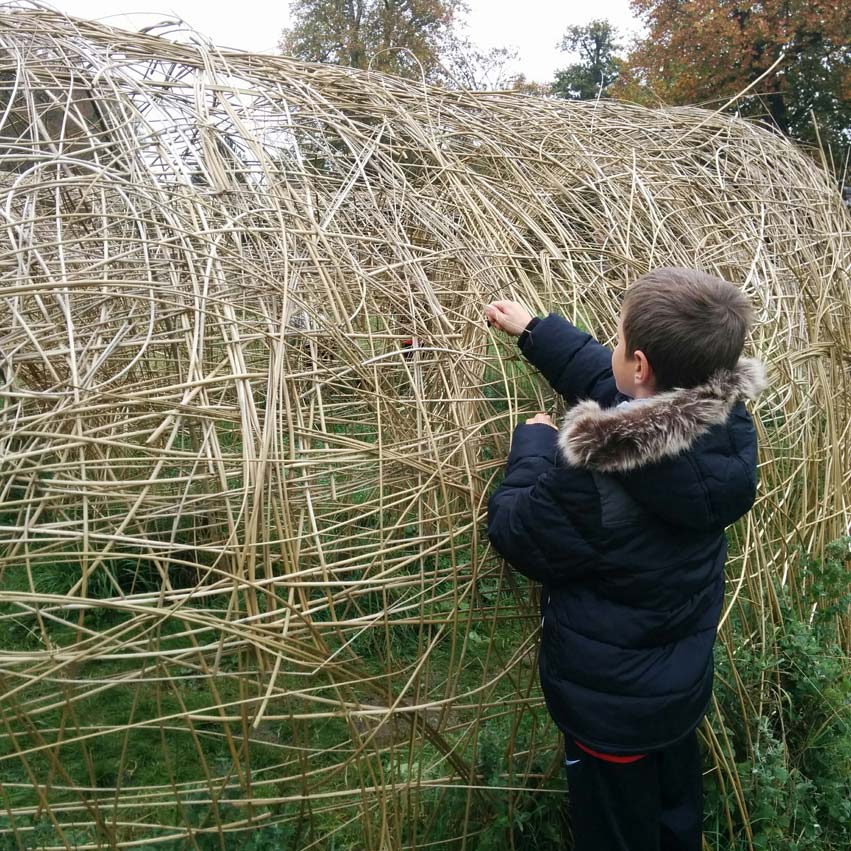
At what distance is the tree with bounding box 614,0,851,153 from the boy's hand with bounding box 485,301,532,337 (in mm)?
13717

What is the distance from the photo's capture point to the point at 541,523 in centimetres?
169

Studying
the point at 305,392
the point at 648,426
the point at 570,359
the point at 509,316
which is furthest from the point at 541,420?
the point at 305,392

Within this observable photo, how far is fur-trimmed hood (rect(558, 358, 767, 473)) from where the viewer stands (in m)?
1.60

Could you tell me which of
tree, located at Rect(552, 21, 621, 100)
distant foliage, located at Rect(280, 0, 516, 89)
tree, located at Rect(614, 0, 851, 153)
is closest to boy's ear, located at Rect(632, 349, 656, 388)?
tree, located at Rect(614, 0, 851, 153)

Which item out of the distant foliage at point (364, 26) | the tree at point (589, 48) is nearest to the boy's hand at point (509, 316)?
the distant foliage at point (364, 26)

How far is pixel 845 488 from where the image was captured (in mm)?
3197

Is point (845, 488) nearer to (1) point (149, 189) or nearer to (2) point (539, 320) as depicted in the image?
(2) point (539, 320)

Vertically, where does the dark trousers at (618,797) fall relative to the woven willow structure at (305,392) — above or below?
below

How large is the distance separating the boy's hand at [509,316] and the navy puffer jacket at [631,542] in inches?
12.8

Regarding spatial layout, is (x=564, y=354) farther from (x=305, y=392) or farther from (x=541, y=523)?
(x=305, y=392)

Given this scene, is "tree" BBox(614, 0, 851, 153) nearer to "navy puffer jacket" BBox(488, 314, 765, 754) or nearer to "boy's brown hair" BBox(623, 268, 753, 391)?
"boy's brown hair" BBox(623, 268, 753, 391)

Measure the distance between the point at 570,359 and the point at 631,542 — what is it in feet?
1.85

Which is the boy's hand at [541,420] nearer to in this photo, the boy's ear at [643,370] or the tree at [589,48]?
the boy's ear at [643,370]

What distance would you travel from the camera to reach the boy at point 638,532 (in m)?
1.65
